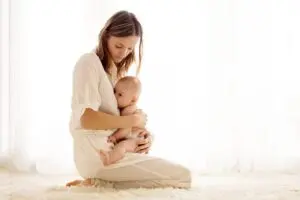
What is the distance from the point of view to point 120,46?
2.37 m

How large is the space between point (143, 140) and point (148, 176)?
174 millimetres

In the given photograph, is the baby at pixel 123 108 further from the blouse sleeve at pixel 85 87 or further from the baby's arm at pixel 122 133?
the blouse sleeve at pixel 85 87

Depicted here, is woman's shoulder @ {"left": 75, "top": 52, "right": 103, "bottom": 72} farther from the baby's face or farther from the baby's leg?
the baby's leg

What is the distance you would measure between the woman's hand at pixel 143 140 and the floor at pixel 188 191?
23 centimetres

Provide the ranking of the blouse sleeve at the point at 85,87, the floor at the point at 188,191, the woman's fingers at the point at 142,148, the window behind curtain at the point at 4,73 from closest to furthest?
the floor at the point at 188,191, the blouse sleeve at the point at 85,87, the woman's fingers at the point at 142,148, the window behind curtain at the point at 4,73

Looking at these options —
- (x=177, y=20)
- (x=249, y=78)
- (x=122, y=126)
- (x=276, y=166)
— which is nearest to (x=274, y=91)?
(x=249, y=78)

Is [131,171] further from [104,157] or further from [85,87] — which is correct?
[85,87]

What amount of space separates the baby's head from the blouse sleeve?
0.32ft

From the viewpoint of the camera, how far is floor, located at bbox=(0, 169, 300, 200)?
2.11 m

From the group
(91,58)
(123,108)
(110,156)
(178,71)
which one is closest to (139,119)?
(123,108)

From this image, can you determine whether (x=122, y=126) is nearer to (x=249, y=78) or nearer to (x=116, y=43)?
(x=116, y=43)

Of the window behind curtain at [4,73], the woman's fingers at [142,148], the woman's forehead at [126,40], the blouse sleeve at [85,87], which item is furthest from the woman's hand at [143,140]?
the window behind curtain at [4,73]

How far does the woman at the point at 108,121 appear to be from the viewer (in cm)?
231

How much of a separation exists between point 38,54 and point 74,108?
32.5 inches
